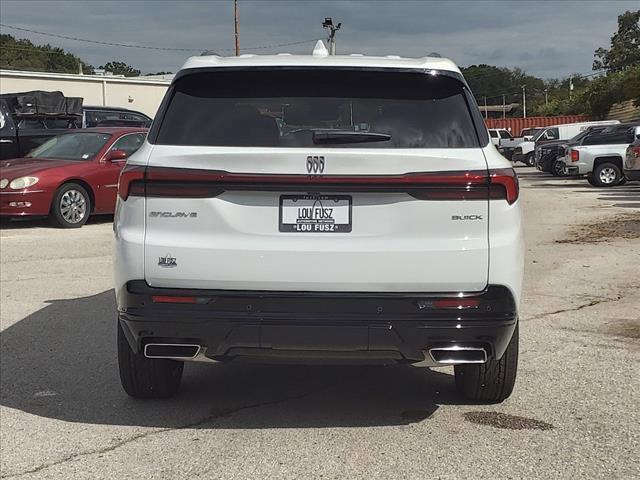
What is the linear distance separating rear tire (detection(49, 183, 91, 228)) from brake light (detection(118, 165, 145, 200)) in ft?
30.8

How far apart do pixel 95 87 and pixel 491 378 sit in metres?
40.6

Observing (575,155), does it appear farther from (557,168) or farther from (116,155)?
(116,155)

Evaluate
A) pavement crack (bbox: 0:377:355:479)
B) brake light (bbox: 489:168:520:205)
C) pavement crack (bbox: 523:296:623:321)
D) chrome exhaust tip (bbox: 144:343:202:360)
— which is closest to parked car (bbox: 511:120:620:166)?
pavement crack (bbox: 523:296:623:321)

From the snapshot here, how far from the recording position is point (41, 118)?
17.4m

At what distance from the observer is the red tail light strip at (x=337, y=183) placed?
3924 millimetres

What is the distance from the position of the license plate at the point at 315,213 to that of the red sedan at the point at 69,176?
9676mm

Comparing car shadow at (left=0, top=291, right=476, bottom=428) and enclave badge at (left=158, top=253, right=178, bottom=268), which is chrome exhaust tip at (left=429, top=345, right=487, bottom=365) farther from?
enclave badge at (left=158, top=253, right=178, bottom=268)

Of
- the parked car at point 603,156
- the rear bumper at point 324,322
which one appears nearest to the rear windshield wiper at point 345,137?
the rear bumper at point 324,322

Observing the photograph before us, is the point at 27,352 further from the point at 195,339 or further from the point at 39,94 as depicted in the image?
the point at 39,94

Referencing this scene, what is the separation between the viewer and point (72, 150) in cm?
1398

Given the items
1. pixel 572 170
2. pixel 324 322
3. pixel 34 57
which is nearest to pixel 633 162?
pixel 572 170

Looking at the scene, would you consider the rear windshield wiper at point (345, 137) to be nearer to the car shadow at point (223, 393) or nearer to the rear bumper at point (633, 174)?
the car shadow at point (223, 393)

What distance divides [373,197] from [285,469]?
1.35m

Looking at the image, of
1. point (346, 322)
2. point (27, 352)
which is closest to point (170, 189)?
point (346, 322)
